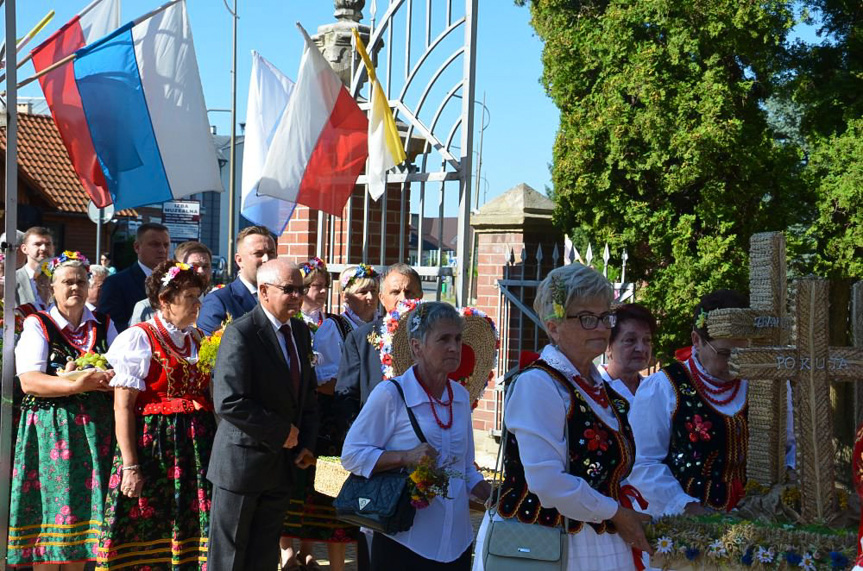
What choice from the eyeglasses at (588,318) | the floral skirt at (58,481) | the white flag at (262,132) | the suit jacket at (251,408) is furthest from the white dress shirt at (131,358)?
the eyeglasses at (588,318)

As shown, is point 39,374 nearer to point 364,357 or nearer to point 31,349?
point 31,349

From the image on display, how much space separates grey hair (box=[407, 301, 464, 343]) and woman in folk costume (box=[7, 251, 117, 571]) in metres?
2.22

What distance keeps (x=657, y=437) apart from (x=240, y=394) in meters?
1.96

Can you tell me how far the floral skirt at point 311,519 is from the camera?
19.7ft

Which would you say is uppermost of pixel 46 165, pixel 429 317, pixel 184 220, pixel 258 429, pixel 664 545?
pixel 46 165

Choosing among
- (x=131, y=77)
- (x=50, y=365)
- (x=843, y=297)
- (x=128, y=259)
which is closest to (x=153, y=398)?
(x=50, y=365)

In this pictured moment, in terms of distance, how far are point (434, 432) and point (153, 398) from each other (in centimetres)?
186

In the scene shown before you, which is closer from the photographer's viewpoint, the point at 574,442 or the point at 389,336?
the point at 574,442

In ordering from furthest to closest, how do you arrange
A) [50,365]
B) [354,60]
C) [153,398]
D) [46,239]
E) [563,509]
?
[354,60], [46,239], [50,365], [153,398], [563,509]

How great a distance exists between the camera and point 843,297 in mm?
3555

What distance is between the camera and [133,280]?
6.54 metres

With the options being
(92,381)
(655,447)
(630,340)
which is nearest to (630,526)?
(655,447)

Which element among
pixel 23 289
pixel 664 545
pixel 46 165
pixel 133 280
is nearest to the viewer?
pixel 664 545

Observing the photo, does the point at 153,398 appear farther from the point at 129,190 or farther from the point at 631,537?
the point at 631,537
